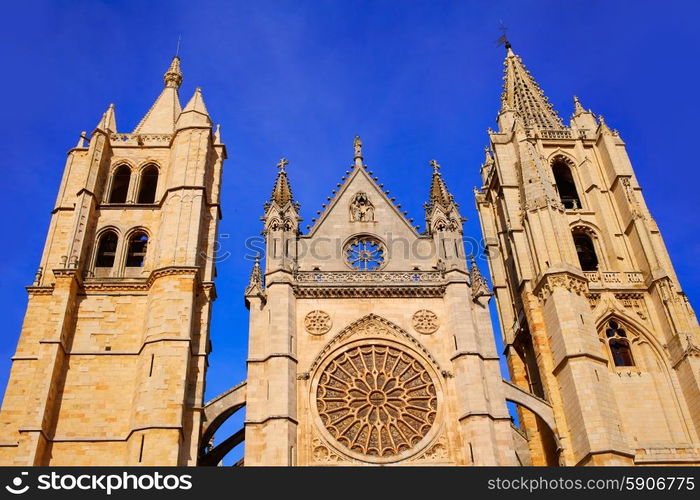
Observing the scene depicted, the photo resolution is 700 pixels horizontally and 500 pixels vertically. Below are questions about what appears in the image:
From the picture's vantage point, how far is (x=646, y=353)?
22797 millimetres

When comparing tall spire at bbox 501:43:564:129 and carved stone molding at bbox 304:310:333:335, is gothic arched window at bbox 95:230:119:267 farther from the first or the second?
tall spire at bbox 501:43:564:129

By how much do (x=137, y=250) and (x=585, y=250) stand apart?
617 inches

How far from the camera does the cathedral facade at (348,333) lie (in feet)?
62.8

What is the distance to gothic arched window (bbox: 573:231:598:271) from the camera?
27.0 m

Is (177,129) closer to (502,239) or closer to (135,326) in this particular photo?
(135,326)

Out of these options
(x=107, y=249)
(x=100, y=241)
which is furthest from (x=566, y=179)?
(x=100, y=241)

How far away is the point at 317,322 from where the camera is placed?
68.9 feet

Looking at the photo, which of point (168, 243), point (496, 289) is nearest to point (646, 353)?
point (496, 289)

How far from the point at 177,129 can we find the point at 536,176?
1250 centimetres

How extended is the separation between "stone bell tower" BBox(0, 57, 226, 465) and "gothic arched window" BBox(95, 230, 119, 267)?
0.15 feet

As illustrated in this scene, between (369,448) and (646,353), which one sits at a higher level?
(646,353)

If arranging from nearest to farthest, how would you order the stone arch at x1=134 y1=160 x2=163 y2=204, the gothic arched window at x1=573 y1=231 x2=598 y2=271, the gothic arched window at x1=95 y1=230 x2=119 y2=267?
the gothic arched window at x1=95 y1=230 x2=119 y2=267 → the stone arch at x1=134 y1=160 x2=163 y2=204 → the gothic arched window at x1=573 y1=231 x2=598 y2=271

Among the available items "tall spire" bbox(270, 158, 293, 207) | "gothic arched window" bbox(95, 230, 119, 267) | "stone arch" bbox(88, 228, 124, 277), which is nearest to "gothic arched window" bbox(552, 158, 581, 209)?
"tall spire" bbox(270, 158, 293, 207)

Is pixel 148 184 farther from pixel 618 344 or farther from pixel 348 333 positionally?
pixel 618 344
